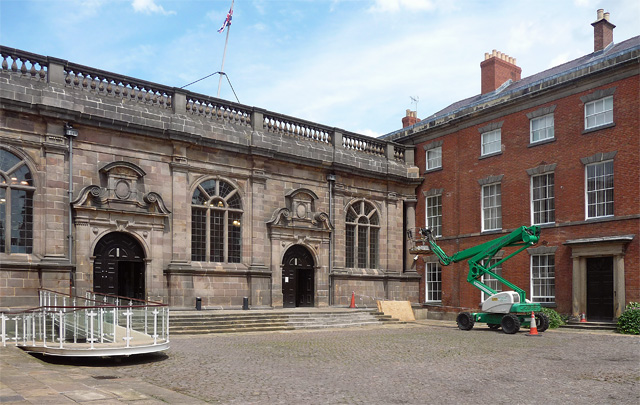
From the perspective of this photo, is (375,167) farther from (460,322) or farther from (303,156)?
(460,322)

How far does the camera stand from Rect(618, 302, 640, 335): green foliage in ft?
62.5

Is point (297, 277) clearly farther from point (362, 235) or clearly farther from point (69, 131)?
point (69, 131)

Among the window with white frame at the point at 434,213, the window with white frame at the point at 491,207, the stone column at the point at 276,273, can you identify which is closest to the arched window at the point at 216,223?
the stone column at the point at 276,273

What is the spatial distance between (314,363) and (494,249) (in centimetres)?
1042

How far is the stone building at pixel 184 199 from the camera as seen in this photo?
18.3 m

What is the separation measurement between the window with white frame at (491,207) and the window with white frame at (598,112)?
4506mm

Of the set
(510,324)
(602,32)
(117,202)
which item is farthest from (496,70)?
(117,202)

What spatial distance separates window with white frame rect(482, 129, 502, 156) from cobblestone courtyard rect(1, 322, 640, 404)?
1007cm

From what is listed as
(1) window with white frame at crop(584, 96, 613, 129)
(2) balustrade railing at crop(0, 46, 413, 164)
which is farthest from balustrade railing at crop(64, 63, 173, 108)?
(1) window with white frame at crop(584, 96, 613, 129)

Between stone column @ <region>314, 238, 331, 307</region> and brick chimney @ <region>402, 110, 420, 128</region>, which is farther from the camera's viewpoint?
brick chimney @ <region>402, 110, 420, 128</region>

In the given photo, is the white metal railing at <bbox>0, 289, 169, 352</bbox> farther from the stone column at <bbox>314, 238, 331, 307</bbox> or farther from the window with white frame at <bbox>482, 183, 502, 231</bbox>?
the window with white frame at <bbox>482, 183, 502, 231</bbox>

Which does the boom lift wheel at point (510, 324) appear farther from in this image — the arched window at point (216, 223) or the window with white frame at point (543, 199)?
the arched window at point (216, 223)

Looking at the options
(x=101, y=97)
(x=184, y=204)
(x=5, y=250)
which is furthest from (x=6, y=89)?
(x=184, y=204)

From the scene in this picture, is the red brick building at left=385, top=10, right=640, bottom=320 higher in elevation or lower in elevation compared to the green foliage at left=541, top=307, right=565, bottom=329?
higher
